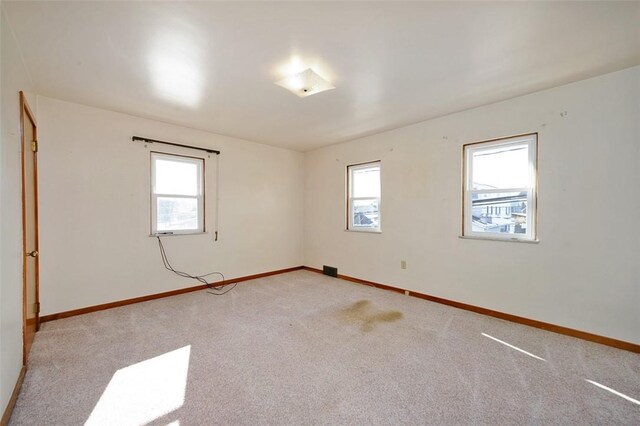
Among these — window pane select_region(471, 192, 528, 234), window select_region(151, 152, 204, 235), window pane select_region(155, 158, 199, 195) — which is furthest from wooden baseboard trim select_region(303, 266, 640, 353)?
window pane select_region(155, 158, 199, 195)

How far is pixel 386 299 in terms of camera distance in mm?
3738

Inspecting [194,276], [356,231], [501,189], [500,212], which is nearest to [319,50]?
[501,189]

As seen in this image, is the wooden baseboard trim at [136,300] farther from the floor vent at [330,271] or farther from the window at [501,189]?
the window at [501,189]

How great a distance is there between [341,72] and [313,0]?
836mm

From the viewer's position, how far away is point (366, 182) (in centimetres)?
464

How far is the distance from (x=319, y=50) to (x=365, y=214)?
2976 millimetres

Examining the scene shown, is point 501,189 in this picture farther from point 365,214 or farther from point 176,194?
point 176,194

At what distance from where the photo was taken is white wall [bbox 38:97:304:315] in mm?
3002

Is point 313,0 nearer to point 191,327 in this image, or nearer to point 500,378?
point 500,378

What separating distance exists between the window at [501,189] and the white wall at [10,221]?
4.18 m

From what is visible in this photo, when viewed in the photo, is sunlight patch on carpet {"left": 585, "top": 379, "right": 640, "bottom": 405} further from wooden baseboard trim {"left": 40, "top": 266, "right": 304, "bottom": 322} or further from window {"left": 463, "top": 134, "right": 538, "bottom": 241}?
wooden baseboard trim {"left": 40, "top": 266, "right": 304, "bottom": 322}

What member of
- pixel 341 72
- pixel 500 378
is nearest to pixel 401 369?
pixel 500 378

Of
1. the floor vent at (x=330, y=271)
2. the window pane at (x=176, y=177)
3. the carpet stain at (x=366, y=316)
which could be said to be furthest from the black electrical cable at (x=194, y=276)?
the carpet stain at (x=366, y=316)

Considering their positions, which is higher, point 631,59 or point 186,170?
point 631,59
